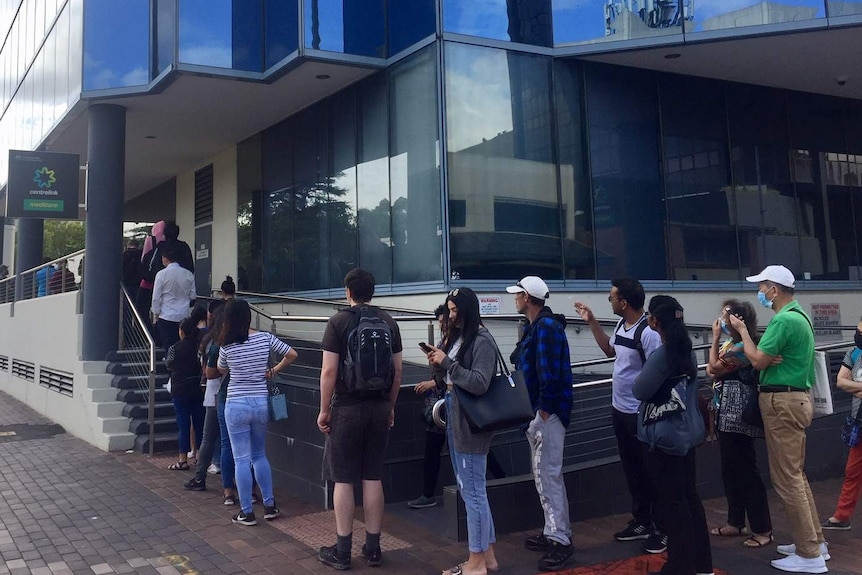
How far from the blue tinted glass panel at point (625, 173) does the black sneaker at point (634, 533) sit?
18.3ft

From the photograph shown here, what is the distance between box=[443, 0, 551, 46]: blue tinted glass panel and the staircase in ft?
20.1

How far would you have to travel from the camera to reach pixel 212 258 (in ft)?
56.2

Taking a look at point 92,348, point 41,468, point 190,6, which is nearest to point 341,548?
point 41,468

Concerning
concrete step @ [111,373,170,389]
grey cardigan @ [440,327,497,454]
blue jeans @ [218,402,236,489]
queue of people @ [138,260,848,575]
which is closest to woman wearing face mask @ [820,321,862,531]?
queue of people @ [138,260,848,575]

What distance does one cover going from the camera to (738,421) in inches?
225

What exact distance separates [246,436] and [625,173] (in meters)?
7.34

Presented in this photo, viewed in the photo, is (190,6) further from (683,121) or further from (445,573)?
(445,573)

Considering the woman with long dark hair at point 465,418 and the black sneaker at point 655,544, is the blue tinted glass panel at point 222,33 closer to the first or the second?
the woman with long dark hair at point 465,418

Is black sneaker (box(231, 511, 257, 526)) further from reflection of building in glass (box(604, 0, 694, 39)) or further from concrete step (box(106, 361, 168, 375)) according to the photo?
reflection of building in glass (box(604, 0, 694, 39))

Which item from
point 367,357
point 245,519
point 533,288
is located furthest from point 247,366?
point 533,288

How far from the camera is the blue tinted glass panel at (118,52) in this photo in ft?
38.3

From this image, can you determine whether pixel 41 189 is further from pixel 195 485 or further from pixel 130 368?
pixel 195 485

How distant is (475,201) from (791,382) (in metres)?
5.52

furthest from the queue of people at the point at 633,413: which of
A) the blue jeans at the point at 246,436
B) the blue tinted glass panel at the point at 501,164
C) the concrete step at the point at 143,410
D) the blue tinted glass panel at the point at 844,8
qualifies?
the blue tinted glass panel at the point at 844,8
